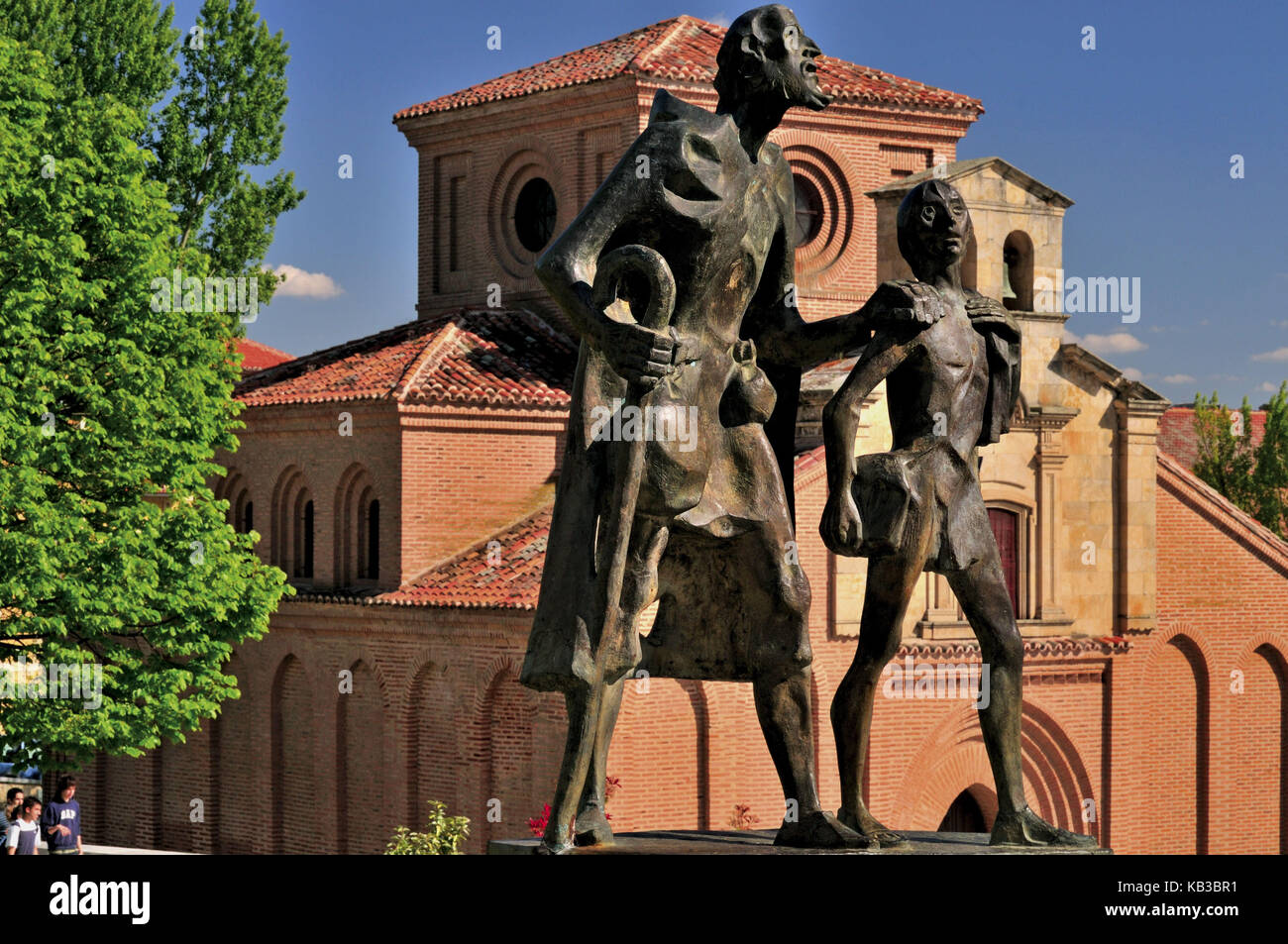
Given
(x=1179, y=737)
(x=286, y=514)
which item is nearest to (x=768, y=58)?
(x=1179, y=737)

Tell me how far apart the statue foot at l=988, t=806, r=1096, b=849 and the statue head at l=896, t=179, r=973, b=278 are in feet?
7.73

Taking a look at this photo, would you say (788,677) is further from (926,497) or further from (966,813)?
(966,813)

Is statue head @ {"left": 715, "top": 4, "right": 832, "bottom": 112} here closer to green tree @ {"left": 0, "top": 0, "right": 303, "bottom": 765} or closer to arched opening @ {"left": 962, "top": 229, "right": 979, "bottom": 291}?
green tree @ {"left": 0, "top": 0, "right": 303, "bottom": 765}

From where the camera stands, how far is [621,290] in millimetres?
7965

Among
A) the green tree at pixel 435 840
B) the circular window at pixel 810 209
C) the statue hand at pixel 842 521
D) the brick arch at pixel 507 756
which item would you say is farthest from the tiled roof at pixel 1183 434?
the statue hand at pixel 842 521

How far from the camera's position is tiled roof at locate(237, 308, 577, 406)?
32031 mm

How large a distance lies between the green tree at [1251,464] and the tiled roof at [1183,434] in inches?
120

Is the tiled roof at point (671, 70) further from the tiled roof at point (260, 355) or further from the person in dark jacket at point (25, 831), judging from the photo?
the tiled roof at point (260, 355)

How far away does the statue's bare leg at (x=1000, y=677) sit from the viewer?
8.29m

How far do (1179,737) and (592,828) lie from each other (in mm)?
27033

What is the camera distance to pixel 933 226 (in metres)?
8.52

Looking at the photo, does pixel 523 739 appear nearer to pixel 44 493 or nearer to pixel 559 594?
pixel 44 493

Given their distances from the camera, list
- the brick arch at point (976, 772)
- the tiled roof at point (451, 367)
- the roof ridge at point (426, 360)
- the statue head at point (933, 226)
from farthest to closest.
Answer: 1. the tiled roof at point (451, 367)
2. the roof ridge at point (426, 360)
3. the brick arch at point (976, 772)
4. the statue head at point (933, 226)

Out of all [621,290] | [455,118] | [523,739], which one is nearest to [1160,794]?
[523,739]
